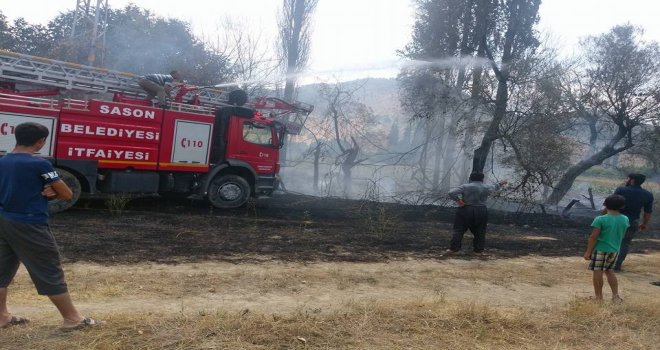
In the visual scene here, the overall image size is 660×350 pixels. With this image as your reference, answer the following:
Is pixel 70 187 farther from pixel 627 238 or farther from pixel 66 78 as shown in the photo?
pixel 627 238

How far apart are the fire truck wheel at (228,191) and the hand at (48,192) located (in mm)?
8232

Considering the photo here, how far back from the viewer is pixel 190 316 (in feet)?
13.8

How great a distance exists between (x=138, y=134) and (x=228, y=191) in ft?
8.28

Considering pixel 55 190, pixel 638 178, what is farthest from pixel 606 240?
pixel 55 190

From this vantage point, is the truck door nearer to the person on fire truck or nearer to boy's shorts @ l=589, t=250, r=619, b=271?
the person on fire truck

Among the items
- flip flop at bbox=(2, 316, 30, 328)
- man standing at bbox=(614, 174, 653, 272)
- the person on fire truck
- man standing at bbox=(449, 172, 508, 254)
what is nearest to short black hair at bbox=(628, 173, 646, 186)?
man standing at bbox=(614, 174, 653, 272)

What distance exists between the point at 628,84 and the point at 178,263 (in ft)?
54.4

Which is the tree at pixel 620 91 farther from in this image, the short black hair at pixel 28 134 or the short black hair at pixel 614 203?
the short black hair at pixel 28 134

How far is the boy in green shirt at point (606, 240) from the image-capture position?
5707 millimetres

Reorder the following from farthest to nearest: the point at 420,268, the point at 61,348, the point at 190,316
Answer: the point at 420,268, the point at 190,316, the point at 61,348

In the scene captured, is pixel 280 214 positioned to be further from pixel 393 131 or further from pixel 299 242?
pixel 393 131

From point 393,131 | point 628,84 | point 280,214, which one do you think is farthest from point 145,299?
point 393,131

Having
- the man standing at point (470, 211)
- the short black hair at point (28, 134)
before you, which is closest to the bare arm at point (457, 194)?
the man standing at point (470, 211)

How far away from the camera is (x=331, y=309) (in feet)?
15.8
